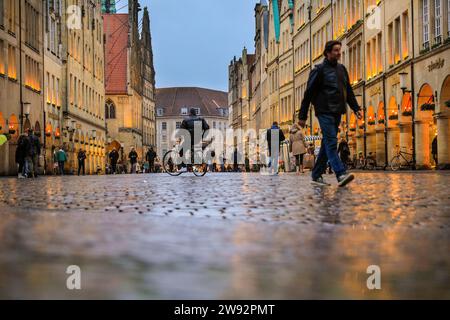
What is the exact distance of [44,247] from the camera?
436 centimetres

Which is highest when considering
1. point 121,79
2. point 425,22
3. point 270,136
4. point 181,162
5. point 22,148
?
point 121,79

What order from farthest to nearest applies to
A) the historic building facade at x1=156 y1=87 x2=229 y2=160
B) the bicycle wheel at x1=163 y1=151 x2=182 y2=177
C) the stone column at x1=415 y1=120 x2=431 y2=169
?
the historic building facade at x1=156 y1=87 x2=229 y2=160 → the stone column at x1=415 y1=120 x2=431 y2=169 → the bicycle wheel at x1=163 y1=151 x2=182 y2=177

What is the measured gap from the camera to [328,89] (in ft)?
42.7

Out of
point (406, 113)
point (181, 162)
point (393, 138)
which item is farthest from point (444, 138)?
point (181, 162)

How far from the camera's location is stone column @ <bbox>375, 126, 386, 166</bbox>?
4309 centimetres

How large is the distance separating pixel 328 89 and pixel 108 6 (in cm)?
9733

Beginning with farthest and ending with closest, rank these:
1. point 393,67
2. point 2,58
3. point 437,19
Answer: point 393,67
point 2,58
point 437,19

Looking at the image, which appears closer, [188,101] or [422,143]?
[422,143]

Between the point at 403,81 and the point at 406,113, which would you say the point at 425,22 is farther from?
the point at 406,113

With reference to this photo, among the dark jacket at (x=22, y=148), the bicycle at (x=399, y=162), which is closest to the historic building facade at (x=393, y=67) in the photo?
the bicycle at (x=399, y=162)

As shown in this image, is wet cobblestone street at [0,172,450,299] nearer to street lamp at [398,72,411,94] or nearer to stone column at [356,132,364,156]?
street lamp at [398,72,411,94]

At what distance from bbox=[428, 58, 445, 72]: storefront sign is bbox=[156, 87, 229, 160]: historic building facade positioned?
12651 cm

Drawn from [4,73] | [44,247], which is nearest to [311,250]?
[44,247]

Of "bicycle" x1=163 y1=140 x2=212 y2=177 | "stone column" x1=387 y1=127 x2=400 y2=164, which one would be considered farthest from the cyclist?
"stone column" x1=387 y1=127 x2=400 y2=164
